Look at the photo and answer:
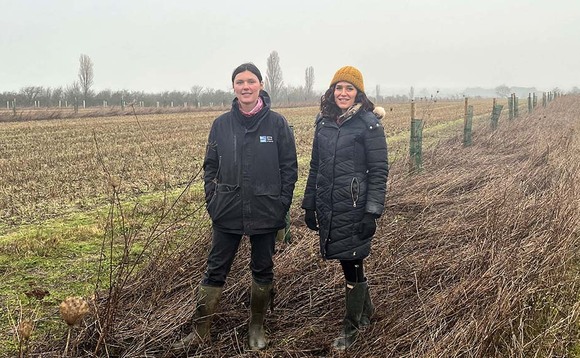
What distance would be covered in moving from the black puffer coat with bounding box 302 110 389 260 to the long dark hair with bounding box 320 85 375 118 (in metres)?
0.07

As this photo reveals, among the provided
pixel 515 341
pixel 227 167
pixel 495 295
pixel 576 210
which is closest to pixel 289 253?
pixel 227 167

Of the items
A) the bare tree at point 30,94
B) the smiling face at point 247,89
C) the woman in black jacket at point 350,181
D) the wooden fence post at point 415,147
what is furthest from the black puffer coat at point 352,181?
the bare tree at point 30,94

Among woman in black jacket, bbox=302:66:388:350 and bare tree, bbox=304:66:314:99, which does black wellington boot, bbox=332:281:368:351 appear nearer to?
woman in black jacket, bbox=302:66:388:350

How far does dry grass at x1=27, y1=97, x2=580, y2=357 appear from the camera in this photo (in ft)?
9.06

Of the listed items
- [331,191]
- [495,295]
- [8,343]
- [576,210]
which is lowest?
[8,343]

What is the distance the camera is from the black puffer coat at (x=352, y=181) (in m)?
2.89

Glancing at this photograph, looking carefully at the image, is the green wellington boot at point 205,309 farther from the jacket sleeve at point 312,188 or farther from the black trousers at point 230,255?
the jacket sleeve at point 312,188

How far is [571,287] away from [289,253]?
2.22 m

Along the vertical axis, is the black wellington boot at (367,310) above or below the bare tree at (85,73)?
below

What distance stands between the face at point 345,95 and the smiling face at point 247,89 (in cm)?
52

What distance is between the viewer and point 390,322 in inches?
122

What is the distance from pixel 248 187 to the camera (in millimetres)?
2912

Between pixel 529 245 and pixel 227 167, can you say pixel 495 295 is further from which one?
pixel 227 167

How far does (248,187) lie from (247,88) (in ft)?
2.02
